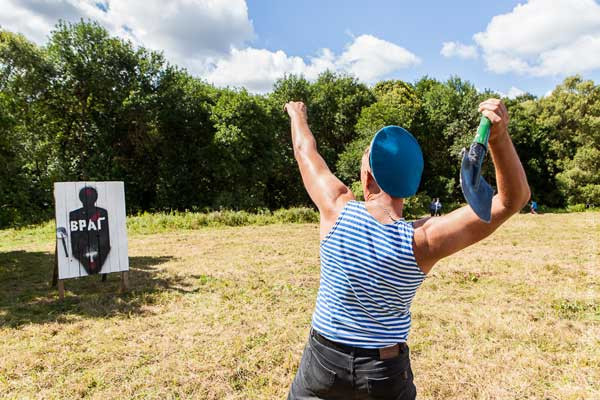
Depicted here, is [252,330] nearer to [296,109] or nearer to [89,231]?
[296,109]

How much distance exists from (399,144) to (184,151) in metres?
22.3

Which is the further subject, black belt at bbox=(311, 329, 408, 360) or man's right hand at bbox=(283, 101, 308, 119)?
man's right hand at bbox=(283, 101, 308, 119)

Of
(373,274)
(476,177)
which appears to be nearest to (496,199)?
(476,177)

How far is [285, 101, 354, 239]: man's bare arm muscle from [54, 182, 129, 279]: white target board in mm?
5509

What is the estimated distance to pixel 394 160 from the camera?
139 centimetres

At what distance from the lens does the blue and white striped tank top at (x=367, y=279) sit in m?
1.38

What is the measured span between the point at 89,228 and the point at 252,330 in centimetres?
369

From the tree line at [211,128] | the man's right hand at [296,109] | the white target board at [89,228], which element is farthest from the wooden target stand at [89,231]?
the tree line at [211,128]

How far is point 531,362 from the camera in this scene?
393 centimetres

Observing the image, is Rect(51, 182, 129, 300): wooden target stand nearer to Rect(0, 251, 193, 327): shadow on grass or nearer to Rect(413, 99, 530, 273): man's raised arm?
Rect(0, 251, 193, 327): shadow on grass

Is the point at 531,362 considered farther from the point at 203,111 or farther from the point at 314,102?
the point at 314,102

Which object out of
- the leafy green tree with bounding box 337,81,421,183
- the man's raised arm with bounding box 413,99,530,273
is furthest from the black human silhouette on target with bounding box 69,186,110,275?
the leafy green tree with bounding box 337,81,421,183

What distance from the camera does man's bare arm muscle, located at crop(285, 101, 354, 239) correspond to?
1.61 metres

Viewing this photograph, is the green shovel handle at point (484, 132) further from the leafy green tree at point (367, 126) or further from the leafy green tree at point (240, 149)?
the leafy green tree at point (367, 126)
